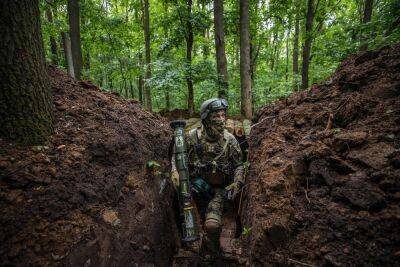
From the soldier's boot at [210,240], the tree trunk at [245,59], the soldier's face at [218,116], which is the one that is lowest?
the soldier's boot at [210,240]

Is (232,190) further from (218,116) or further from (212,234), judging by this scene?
(218,116)

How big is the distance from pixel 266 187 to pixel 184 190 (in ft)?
4.98

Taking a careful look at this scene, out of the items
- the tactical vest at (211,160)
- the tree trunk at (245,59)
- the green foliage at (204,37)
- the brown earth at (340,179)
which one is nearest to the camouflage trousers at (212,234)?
the tactical vest at (211,160)

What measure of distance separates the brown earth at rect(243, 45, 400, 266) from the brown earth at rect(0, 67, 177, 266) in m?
1.56

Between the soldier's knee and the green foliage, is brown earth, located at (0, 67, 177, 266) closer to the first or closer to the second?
the soldier's knee

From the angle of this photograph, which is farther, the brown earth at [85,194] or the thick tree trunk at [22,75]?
the thick tree trunk at [22,75]

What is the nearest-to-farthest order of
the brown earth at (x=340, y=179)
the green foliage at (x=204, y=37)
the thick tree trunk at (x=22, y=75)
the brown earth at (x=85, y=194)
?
the brown earth at (x=340, y=179)
the brown earth at (x=85, y=194)
the thick tree trunk at (x=22, y=75)
the green foliage at (x=204, y=37)

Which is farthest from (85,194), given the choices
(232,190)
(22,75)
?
(232,190)

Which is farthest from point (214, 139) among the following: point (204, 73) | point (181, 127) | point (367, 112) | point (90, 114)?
point (204, 73)

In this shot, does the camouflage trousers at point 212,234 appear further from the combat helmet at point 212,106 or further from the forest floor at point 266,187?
the combat helmet at point 212,106

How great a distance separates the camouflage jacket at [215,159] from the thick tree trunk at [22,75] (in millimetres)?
2543

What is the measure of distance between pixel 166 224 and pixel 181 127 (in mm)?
1635

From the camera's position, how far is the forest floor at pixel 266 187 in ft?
6.34

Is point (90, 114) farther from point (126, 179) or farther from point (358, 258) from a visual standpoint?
point (358, 258)
